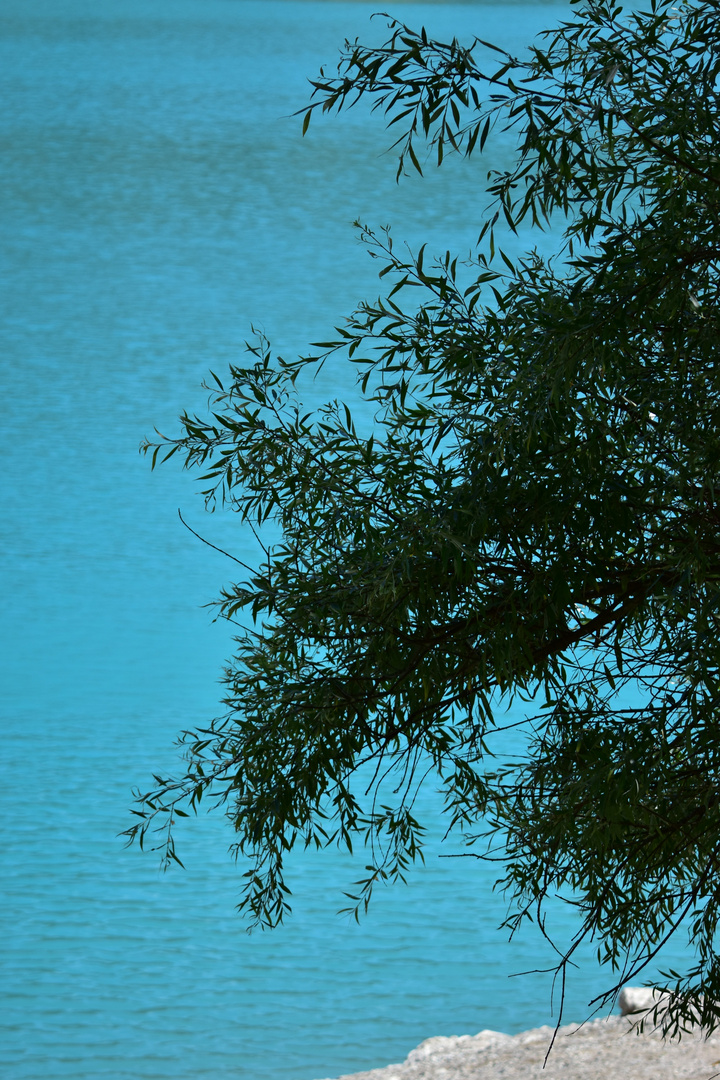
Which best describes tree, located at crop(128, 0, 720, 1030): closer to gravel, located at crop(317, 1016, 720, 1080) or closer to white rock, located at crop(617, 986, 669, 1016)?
gravel, located at crop(317, 1016, 720, 1080)

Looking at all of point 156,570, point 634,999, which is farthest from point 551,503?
point 156,570

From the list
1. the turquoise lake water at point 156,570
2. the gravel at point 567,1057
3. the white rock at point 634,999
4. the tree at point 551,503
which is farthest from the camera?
the turquoise lake water at point 156,570

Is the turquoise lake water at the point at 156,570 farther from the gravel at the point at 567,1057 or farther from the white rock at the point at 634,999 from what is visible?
the white rock at the point at 634,999

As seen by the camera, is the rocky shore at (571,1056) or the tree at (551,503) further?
the rocky shore at (571,1056)

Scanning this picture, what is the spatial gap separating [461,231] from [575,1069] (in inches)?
585

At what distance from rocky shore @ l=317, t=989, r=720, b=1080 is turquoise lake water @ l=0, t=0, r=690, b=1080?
0.40 metres

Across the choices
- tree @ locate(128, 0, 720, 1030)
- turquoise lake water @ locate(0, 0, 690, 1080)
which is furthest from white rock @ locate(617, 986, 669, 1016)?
tree @ locate(128, 0, 720, 1030)

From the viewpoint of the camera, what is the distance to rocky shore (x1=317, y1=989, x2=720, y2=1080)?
181 inches

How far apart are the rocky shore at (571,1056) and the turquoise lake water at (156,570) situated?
40cm

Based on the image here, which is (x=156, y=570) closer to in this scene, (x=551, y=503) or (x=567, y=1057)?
(x=567, y=1057)

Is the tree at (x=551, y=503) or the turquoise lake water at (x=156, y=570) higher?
the turquoise lake water at (x=156, y=570)

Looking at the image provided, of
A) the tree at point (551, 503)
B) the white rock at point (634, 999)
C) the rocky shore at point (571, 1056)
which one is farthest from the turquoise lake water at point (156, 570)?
the tree at point (551, 503)

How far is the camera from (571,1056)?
4812 millimetres

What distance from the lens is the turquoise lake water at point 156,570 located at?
19.4 feet
